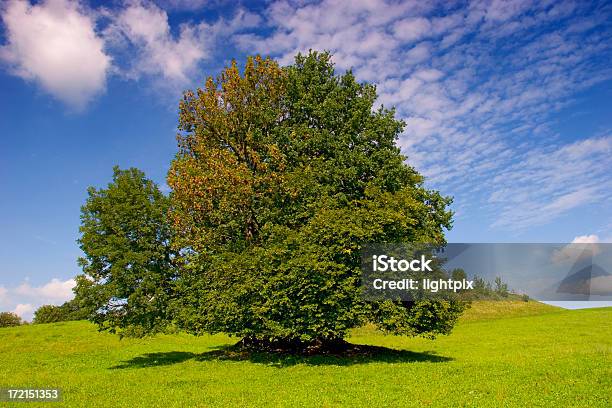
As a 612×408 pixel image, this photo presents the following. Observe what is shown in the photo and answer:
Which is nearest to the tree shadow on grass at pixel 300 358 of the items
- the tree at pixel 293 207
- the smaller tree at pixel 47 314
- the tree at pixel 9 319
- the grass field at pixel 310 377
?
the grass field at pixel 310 377

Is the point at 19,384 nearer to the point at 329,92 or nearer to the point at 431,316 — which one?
the point at 431,316

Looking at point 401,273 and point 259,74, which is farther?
point 259,74

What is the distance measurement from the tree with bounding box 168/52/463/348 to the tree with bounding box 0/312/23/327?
113m

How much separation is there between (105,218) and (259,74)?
59.4 feet

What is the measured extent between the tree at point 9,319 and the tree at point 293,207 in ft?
371

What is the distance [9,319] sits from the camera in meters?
127

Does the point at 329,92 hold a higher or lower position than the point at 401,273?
higher

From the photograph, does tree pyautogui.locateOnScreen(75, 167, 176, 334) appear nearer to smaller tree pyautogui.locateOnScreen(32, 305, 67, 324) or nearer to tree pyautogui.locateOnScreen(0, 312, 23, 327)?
smaller tree pyautogui.locateOnScreen(32, 305, 67, 324)

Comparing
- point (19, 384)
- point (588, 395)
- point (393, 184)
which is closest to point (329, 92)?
point (393, 184)

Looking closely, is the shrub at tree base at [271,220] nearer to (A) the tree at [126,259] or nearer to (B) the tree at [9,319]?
(A) the tree at [126,259]

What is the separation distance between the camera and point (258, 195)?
37.2m

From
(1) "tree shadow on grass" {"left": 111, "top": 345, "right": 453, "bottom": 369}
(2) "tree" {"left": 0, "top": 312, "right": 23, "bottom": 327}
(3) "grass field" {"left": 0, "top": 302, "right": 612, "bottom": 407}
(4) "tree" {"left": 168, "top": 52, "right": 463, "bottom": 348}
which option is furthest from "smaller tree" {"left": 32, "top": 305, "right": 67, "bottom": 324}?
(4) "tree" {"left": 168, "top": 52, "right": 463, "bottom": 348}

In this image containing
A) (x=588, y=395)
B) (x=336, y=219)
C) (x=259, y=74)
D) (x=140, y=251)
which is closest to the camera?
(x=588, y=395)

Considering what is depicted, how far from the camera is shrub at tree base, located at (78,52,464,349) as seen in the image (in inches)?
1310
